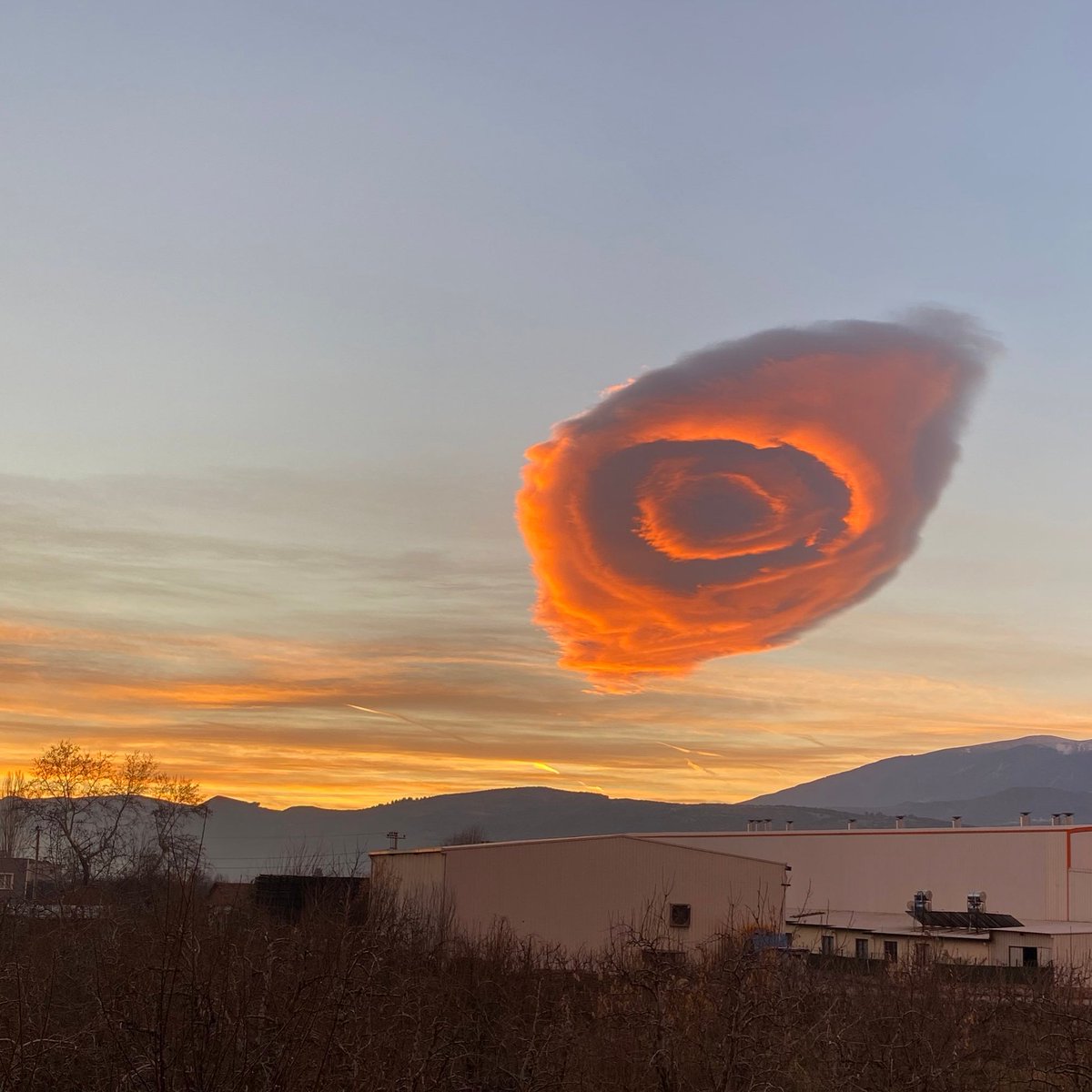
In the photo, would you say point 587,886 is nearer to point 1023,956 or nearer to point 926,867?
point 1023,956

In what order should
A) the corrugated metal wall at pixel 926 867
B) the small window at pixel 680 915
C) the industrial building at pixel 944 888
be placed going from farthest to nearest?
the corrugated metal wall at pixel 926 867 → the small window at pixel 680 915 → the industrial building at pixel 944 888

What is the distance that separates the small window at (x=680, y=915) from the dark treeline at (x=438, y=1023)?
1785 centimetres

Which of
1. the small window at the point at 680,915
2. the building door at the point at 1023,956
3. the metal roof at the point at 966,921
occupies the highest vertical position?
the metal roof at the point at 966,921

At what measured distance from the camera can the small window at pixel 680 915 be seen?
50312mm

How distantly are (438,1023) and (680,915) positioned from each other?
3375cm

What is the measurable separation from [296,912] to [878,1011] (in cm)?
3833

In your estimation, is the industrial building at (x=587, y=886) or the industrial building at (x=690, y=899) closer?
the industrial building at (x=587, y=886)

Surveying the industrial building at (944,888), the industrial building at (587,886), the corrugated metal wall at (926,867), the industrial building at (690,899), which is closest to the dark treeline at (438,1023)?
the industrial building at (587,886)

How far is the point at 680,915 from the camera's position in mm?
50469

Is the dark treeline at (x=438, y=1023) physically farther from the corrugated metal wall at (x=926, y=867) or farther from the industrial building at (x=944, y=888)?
the corrugated metal wall at (x=926, y=867)

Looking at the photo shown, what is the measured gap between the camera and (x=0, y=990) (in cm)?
1625

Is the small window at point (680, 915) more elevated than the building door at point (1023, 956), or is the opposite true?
the small window at point (680, 915)

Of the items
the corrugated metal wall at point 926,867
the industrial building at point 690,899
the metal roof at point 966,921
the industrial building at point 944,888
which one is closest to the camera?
the industrial building at point 690,899

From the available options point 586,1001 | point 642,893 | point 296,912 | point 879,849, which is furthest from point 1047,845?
point 586,1001
